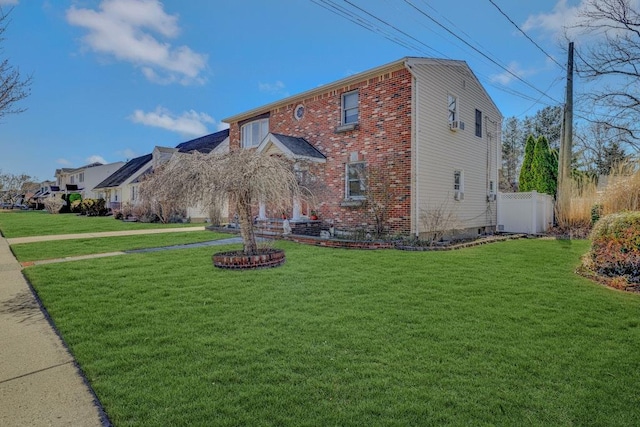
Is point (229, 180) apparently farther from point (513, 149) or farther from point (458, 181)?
point (513, 149)

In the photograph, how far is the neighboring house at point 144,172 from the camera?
24.9m

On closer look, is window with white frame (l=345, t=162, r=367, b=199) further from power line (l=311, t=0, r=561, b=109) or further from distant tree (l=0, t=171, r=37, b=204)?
distant tree (l=0, t=171, r=37, b=204)

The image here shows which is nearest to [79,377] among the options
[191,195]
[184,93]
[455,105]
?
[191,195]

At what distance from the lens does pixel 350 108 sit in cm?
1313

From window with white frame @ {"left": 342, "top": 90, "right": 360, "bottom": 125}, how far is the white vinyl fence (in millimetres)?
8605

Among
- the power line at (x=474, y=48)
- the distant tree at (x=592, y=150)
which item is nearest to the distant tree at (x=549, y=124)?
the distant tree at (x=592, y=150)

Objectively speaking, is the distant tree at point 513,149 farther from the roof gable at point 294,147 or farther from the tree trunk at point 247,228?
the tree trunk at point 247,228

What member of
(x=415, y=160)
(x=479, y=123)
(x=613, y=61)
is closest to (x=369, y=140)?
(x=415, y=160)

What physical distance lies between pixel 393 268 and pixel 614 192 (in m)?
7.92

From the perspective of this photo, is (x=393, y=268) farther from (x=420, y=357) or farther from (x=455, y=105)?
(x=455, y=105)

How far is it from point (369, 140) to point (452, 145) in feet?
11.9

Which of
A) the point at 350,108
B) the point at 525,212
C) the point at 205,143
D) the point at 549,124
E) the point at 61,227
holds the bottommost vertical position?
the point at 61,227

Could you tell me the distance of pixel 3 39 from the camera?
22.8 ft

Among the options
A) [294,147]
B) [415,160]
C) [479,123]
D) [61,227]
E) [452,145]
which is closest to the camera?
[415,160]
